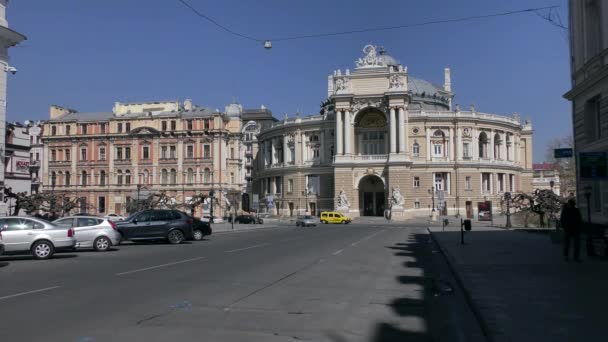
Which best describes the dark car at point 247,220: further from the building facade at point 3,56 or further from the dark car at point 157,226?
the dark car at point 157,226

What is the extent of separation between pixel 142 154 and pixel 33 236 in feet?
230

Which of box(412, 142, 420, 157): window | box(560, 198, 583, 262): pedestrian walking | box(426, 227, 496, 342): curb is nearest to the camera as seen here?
box(426, 227, 496, 342): curb

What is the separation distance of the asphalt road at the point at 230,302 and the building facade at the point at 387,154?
56717mm

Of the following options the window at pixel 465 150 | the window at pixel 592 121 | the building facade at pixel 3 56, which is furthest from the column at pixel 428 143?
the building facade at pixel 3 56

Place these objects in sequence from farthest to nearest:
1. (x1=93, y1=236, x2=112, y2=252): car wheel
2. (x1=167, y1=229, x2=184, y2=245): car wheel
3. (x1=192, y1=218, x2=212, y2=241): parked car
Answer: (x1=192, y1=218, x2=212, y2=241): parked car
(x1=167, y1=229, x2=184, y2=245): car wheel
(x1=93, y1=236, x2=112, y2=252): car wheel

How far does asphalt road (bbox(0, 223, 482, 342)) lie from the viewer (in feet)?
24.5

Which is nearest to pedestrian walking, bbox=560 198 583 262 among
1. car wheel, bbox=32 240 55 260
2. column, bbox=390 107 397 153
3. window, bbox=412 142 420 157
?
car wheel, bbox=32 240 55 260

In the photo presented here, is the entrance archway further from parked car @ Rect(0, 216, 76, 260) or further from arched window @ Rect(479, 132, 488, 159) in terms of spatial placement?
parked car @ Rect(0, 216, 76, 260)

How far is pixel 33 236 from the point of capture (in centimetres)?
1830

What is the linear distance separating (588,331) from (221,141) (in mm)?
77896

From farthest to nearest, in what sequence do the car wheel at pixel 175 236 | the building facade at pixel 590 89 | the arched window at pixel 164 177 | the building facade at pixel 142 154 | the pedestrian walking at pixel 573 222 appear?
the arched window at pixel 164 177, the building facade at pixel 142 154, the car wheel at pixel 175 236, the building facade at pixel 590 89, the pedestrian walking at pixel 573 222

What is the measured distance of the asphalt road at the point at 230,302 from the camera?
746 cm

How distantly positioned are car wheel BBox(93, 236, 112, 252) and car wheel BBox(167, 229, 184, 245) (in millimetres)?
4491

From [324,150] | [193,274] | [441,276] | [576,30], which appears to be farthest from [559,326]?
[324,150]
